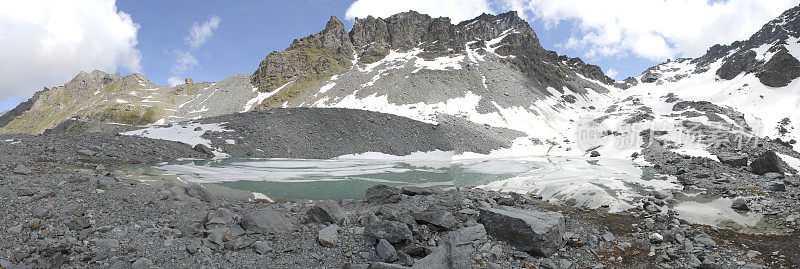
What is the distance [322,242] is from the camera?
7.42 m

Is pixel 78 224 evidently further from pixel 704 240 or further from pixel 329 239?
pixel 704 240

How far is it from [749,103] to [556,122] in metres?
40.7

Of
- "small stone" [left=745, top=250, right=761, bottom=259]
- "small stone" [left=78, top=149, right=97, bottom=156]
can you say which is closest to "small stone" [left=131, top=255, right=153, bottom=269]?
"small stone" [left=745, top=250, right=761, bottom=259]

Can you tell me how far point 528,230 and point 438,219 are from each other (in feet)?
7.06

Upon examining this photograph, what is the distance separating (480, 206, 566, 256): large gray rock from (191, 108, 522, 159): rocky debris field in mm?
34035

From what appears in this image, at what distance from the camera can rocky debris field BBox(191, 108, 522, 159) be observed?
3906 cm

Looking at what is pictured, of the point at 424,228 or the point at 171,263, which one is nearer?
the point at 171,263

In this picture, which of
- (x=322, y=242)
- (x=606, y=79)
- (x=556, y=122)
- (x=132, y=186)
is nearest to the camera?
(x=322, y=242)

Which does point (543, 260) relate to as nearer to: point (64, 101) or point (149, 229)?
point (149, 229)

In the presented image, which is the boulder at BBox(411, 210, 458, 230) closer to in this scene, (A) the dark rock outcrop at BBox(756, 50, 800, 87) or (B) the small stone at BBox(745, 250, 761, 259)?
(B) the small stone at BBox(745, 250, 761, 259)

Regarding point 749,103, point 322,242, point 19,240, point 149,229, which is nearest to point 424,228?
point 322,242

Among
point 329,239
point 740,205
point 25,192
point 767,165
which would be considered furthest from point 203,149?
point 767,165

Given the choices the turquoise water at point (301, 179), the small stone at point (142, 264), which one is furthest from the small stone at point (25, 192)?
the turquoise water at point (301, 179)

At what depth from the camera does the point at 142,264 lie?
615 cm
